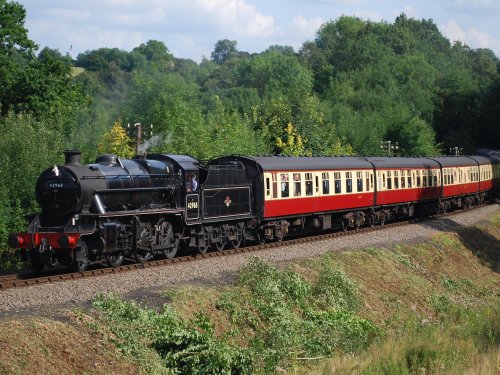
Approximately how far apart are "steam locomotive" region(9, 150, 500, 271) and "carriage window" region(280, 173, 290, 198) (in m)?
0.04

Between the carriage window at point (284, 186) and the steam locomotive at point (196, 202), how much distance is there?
4 cm

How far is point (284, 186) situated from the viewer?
104ft

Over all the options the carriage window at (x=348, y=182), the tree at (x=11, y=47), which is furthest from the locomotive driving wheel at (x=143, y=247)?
the tree at (x=11, y=47)

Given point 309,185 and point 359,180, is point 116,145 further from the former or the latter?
point 309,185

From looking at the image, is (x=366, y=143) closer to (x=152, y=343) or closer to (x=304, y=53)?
(x=152, y=343)

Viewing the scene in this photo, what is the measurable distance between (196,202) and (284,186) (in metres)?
5.95

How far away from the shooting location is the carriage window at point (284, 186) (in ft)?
104

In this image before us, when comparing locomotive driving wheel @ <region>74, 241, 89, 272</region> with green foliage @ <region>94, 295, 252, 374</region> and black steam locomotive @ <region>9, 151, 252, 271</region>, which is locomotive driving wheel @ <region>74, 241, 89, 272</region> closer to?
black steam locomotive @ <region>9, 151, 252, 271</region>

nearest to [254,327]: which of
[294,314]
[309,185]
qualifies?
[294,314]

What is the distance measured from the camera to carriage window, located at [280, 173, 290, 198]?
31564 millimetres

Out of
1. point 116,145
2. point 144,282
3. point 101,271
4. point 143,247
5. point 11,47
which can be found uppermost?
point 11,47

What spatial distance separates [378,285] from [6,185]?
17595 millimetres

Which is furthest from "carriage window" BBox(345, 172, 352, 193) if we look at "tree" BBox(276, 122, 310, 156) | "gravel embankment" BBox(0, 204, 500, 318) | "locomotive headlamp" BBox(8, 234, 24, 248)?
"tree" BBox(276, 122, 310, 156)

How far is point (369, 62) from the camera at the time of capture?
126500 millimetres
